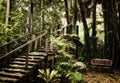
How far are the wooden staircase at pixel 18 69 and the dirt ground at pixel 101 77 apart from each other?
265cm

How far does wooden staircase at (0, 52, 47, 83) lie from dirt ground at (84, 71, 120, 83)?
2.65 m

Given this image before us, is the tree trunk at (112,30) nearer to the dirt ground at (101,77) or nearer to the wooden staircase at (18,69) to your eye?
the dirt ground at (101,77)

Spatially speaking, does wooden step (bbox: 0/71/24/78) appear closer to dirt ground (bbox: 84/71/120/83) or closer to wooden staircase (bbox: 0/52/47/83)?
wooden staircase (bbox: 0/52/47/83)

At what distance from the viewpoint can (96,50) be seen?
59.9ft

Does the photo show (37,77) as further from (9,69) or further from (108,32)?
(108,32)

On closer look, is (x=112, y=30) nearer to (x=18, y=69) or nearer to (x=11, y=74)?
(x=18, y=69)

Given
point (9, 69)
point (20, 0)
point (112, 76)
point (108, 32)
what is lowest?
point (112, 76)

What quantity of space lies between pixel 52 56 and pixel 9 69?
2.68m

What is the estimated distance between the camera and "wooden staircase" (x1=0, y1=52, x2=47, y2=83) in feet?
27.9

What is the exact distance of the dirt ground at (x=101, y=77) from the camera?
1114 centimetres

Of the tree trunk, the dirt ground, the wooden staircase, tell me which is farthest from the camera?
the tree trunk

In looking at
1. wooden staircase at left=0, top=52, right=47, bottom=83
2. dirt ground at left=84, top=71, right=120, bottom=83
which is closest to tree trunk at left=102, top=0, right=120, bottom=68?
dirt ground at left=84, top=71, right=120, bottom=83

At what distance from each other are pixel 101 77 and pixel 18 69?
466 centimetres

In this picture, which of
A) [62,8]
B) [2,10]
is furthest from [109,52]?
[2,10]
